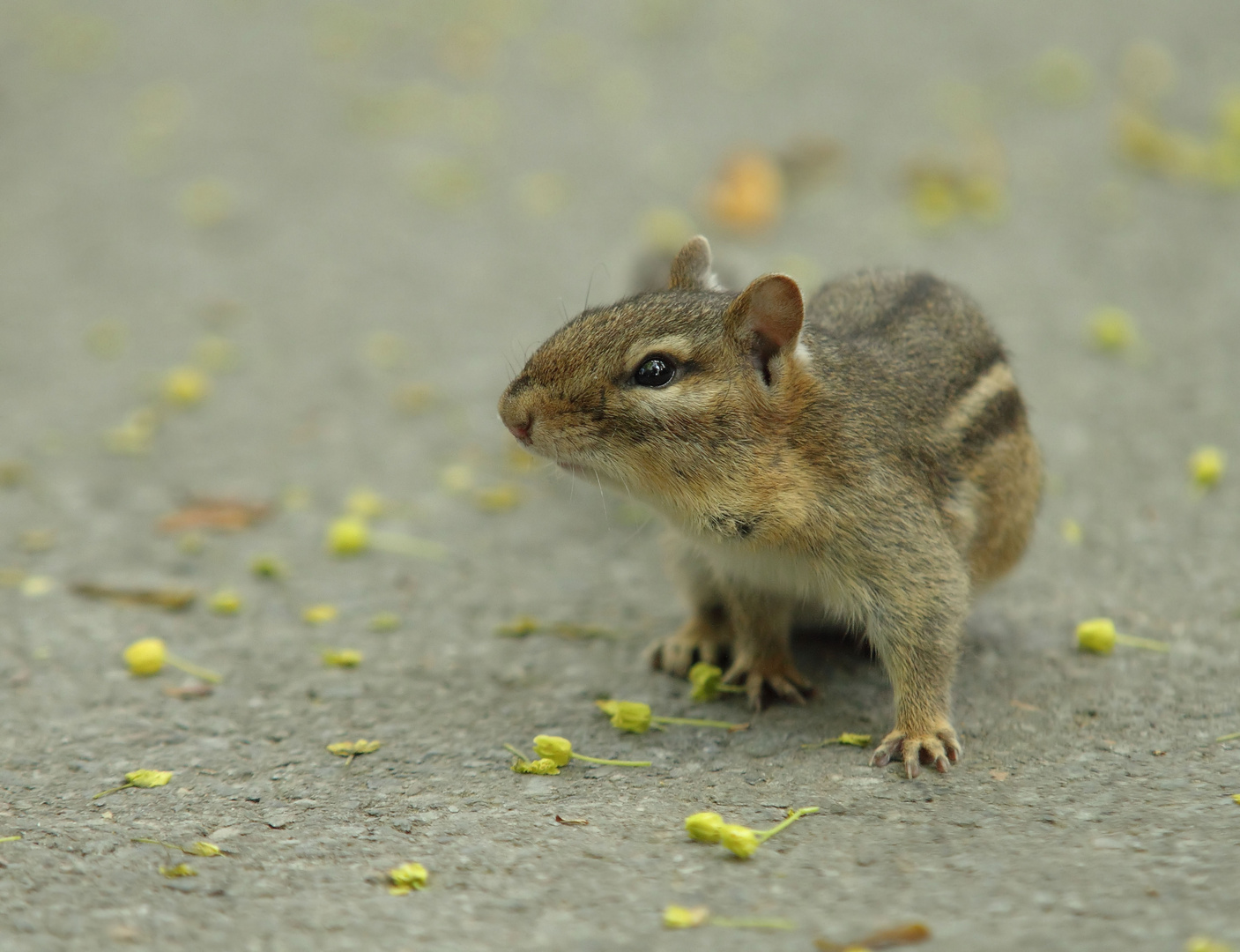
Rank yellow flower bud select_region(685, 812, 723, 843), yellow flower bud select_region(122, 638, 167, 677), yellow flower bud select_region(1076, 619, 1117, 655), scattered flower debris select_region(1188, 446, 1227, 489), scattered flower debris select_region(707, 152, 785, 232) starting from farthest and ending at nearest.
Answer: scattered flower debris select_region(707, 152, 785, 232) → scattered flower debris select_region(1188, 446, 1227, 489) → yellow flower bud select_region(122, 638, 167, 677) → yellow flower bud select_region(1076, 619, 1117, 655) → yellow flower bud select_region(685, 812, 723, 843)

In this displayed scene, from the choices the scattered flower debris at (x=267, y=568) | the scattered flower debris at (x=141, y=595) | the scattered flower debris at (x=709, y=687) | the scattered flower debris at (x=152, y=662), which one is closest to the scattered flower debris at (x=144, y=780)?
the scattered flower debris at (x=152, y=662)

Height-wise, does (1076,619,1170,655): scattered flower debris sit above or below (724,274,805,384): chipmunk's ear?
below

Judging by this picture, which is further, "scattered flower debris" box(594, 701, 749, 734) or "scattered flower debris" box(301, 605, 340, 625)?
"scattered flower debris" box(301, 605, 340, 625)

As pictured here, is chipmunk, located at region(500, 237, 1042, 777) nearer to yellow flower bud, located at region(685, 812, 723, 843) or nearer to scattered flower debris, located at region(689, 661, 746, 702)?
scattered flower debris, located at region(689, 661, 746, 702)

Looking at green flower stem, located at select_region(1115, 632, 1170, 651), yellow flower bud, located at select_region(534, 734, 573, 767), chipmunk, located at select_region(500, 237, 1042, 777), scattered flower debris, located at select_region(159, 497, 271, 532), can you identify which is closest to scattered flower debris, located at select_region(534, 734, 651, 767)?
yellow flower bud, located at select_region(534, 734, 573, 767)

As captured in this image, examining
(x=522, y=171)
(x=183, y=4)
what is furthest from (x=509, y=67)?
(x=183, y=4)

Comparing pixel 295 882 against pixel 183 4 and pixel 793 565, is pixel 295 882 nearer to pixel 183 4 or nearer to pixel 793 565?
pixel 793 565

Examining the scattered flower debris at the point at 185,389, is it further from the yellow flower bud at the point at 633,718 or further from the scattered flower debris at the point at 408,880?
the scattered flower debris at the point at 408,880

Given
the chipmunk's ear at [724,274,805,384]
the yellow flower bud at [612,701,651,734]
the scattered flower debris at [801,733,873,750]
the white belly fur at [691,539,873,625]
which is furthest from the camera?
the yellow flower bud at [612,701,651,734]
